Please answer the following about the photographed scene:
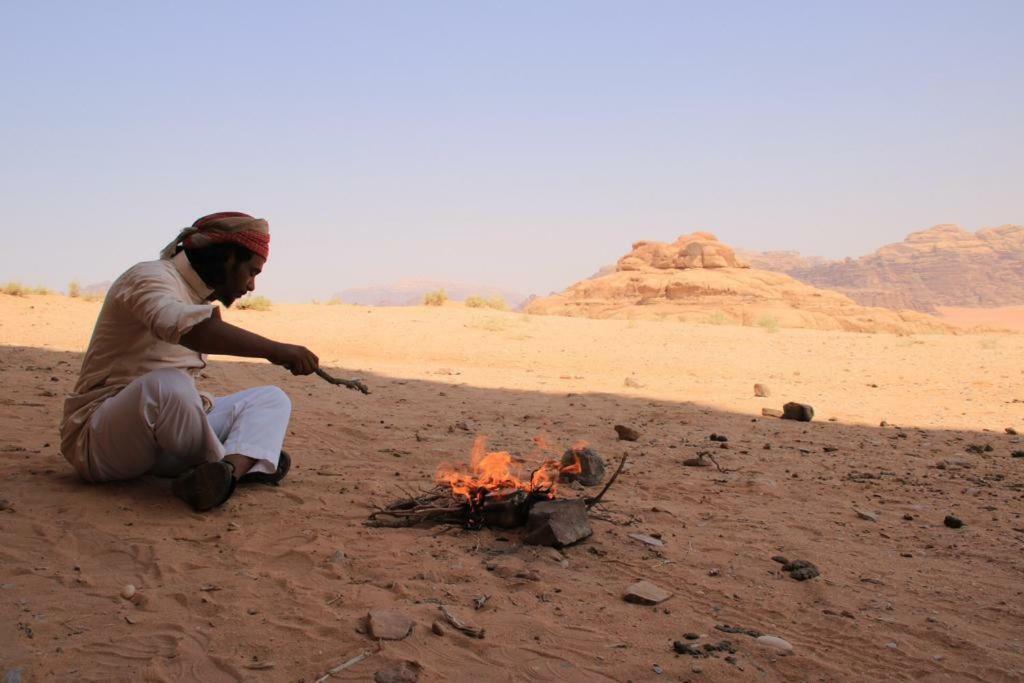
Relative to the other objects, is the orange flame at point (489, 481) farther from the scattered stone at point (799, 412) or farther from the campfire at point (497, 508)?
the scattered stone at point (799, 412)

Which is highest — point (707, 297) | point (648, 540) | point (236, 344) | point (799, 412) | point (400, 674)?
point (707, 297)

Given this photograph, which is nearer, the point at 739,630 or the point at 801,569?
the point at 739,630

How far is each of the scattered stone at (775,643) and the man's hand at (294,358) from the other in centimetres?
194

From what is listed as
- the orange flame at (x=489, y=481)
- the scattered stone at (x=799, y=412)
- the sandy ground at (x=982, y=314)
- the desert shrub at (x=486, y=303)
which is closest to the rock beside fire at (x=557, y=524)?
the orange flame at (x=489, y=481)

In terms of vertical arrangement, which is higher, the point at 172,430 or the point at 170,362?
the point at 170,362

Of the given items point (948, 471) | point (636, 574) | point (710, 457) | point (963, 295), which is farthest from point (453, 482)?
point (963, 295)

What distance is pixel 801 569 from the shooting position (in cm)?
318

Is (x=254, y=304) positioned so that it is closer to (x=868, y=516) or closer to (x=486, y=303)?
(x=486, y=303)

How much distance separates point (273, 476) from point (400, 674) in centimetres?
204

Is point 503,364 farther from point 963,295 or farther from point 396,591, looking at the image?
point 963,295

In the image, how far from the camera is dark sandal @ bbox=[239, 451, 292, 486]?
12.9 ft

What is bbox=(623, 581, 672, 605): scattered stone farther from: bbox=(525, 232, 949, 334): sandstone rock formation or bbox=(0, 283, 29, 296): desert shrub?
bbox=(525, 232, 949, 334): sandstone rock formation

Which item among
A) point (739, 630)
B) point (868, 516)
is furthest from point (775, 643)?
point (868, 516)

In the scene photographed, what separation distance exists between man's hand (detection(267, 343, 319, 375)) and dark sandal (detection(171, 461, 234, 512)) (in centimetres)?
69
